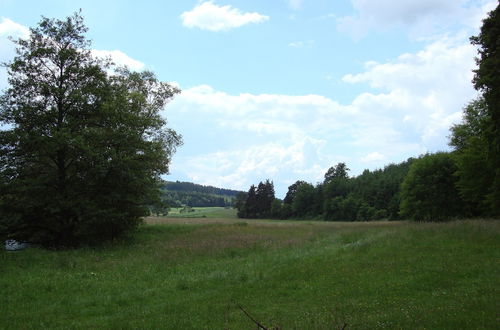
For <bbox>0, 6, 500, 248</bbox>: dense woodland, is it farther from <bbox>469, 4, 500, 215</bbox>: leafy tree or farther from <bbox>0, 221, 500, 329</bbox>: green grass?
<bbox>0, 221, 500, 329</bbox>: green grass

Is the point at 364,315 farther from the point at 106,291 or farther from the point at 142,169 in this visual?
the point at 142,169

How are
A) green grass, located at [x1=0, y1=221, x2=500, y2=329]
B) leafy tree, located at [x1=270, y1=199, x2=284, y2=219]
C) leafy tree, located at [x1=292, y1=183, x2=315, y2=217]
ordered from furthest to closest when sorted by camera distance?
1. leafy tree, located at [x1=270, y1=199, x2=284, y2=219]
2. leafy tree, located at [x1=292, y1=183, x2=315, y2=217]
3. green grass, located at [x1=0, y1=221, x2=500, y2=329]

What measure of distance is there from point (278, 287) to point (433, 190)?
148 ft

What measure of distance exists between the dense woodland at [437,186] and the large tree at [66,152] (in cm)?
2213

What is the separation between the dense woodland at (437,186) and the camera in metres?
19.7

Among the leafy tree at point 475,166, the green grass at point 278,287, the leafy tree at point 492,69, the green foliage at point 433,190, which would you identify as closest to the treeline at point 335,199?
the green foliage at point 433,190

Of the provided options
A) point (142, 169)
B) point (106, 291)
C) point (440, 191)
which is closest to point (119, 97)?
point (142, 169)

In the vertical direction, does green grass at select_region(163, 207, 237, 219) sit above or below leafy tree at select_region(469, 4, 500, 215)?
below

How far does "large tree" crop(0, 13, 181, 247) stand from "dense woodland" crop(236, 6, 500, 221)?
871 inches

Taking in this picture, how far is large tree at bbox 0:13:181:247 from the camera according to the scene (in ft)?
79.3

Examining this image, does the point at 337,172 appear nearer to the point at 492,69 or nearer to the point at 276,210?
the point at 276,210

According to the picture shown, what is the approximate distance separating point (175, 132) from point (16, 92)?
51.8 ft

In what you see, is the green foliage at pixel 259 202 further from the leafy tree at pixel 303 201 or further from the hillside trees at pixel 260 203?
the leafy tree at pixel 303 201

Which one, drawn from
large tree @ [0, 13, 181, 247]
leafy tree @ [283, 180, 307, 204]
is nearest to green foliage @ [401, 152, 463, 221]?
large tree @ [0, 13, 181, 247]
